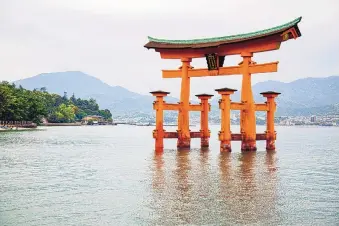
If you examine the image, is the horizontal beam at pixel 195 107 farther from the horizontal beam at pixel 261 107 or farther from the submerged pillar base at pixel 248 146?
the horizontal beam at pixel 261 107

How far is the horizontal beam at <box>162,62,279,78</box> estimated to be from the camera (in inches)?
1046

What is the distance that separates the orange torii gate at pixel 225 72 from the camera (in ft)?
88.6

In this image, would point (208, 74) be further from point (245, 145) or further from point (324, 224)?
point (324, 224)

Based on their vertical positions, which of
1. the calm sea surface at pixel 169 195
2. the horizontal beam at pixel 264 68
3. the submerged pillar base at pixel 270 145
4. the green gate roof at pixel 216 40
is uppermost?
the green gate roof at pixel 216 40

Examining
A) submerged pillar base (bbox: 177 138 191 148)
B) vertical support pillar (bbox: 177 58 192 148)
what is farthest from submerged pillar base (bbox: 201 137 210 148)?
vertical support pillar (bbox: 177 58 192 148)

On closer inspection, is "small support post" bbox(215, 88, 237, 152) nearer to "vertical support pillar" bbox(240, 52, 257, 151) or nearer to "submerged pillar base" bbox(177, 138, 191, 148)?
"vertical support pillar" bbox(240, 52, 257, 151)

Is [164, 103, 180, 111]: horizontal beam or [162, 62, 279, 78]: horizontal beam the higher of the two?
[162, 62, 279, 78]: horizontal beam

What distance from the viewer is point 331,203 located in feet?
39.9

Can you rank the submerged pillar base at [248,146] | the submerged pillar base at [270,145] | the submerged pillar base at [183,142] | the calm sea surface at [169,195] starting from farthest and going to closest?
1. the submerged pillar base at [183,142]
2. the submerged pillar base at [270,145]
3. the submerged pillar base at [248,146]
4. the calm sea surface at [169,195]

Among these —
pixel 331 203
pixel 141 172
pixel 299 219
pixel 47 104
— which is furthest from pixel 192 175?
pixel 47 104

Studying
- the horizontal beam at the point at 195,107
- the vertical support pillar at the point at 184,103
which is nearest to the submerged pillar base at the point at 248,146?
the vertical support pillar at the point at 184,103

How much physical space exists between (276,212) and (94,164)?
1311 centimetres

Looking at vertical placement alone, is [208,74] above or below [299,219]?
above

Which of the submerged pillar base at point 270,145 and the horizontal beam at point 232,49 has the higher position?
the horizontal beam at point 232,49
